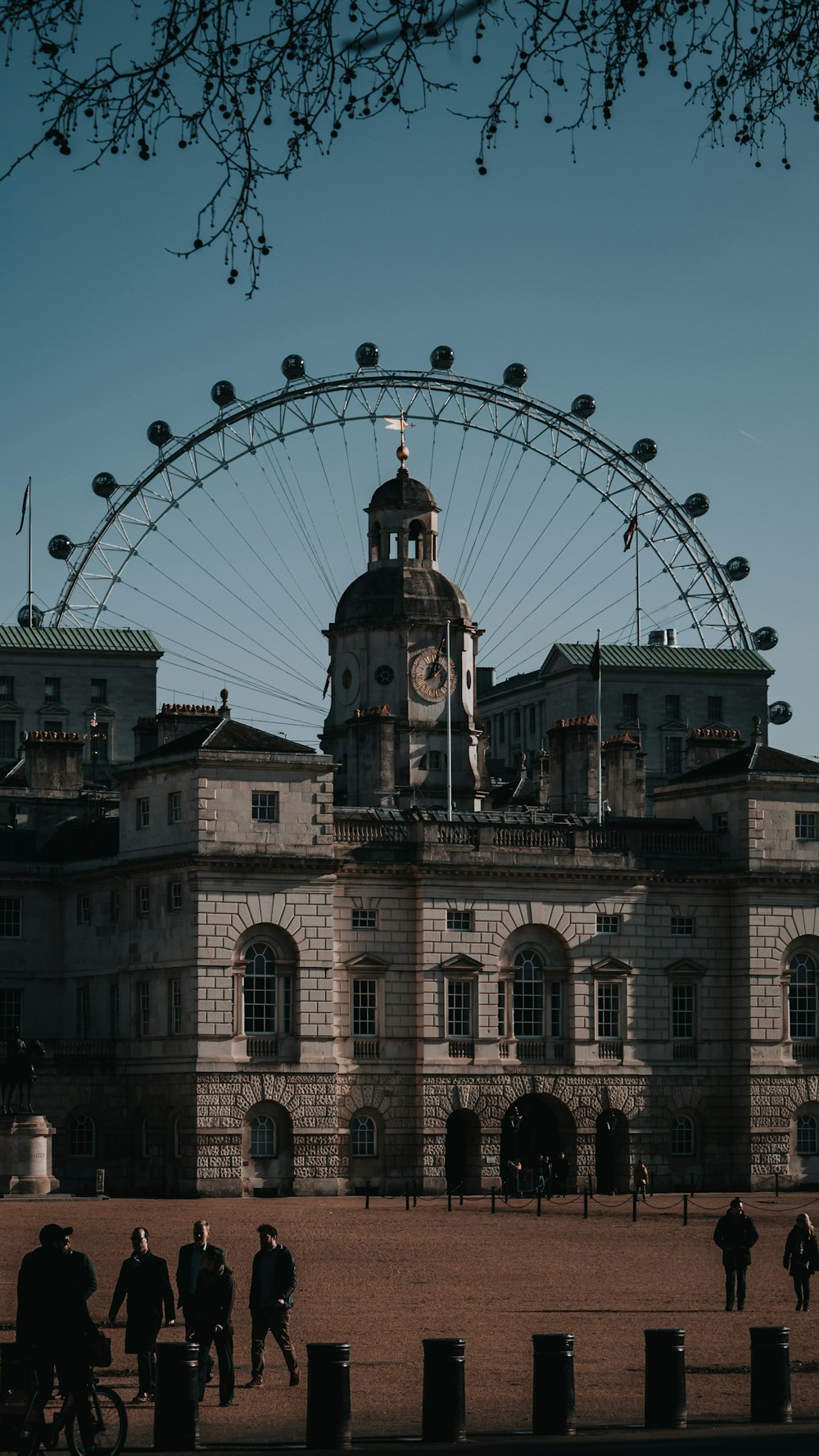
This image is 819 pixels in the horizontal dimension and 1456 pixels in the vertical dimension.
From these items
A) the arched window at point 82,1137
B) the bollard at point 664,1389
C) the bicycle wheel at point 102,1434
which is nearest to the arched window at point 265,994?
the arched window at point 82,1137

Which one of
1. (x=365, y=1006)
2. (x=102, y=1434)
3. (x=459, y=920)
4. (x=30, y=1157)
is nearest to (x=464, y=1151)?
(x=365, y=1006)

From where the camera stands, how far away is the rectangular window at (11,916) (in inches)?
4080

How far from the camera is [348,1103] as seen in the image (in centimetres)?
9700

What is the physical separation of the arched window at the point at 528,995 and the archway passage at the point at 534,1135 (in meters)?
2.53

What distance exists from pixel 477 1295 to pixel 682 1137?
48374mm

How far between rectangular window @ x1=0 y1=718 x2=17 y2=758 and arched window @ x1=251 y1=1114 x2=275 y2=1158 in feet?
167

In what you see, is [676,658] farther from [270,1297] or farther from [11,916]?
[270,1297]

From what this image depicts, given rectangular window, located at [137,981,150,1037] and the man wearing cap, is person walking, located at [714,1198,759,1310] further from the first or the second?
rectangular window, located at [137,981,150,1037]

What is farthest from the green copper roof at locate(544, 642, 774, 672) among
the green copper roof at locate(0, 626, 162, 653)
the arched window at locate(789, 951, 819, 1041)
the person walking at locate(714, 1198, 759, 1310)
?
the person walking at locate(714, 1198, 759, 1310)

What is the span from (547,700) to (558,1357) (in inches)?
4989

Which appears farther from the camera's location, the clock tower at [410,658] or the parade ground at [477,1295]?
the clock tower at [410,658]

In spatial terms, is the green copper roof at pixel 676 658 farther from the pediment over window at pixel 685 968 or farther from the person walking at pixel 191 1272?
the person walking at pixel 191 1272

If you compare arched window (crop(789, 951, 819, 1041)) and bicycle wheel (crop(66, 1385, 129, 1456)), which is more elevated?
arched window (crop(789, 951, 819, 1041))

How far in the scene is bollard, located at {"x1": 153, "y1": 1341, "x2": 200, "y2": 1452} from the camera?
108 feet
